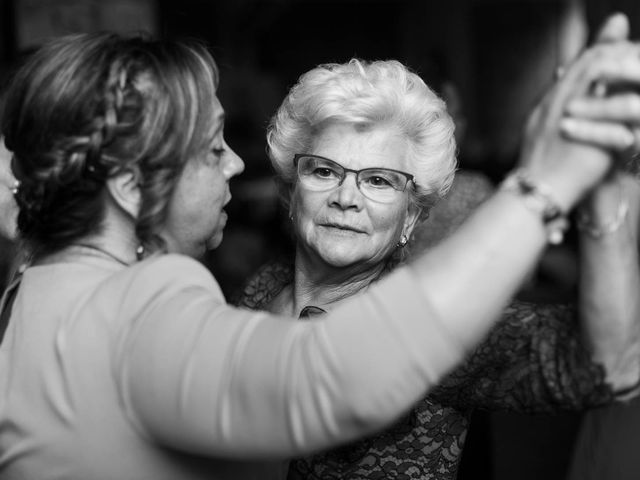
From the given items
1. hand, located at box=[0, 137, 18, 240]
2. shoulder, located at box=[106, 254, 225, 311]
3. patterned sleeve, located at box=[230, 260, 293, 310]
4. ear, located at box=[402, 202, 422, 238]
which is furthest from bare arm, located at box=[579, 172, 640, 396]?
hand, located at box=[0, 137, 18, 240]

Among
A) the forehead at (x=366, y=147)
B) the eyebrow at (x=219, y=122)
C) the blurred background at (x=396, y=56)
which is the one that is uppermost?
the eyebrow at (x=219, y=122)

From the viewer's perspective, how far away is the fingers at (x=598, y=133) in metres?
1.07

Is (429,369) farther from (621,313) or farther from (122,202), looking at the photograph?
(122,202)

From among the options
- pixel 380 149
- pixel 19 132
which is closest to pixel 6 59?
pixel 380 149

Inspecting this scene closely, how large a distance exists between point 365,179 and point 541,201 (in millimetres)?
990

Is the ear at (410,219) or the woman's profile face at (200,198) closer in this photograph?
the woman's profile face at (200,198)

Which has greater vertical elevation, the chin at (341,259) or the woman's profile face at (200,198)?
the woman's profile face at (200,198)

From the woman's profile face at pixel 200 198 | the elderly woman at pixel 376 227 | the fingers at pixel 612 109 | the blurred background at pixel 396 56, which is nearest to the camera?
the fingers at pixel 612 109

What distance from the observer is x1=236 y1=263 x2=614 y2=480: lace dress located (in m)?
1.40

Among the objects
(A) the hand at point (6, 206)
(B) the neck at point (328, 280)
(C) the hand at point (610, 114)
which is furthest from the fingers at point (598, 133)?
(A) the hand at point (6, 206)

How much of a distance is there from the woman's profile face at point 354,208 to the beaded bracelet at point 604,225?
2.70 ft

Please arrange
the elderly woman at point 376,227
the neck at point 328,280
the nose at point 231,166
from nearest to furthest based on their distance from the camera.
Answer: the nose at point 231,166 → the elderly woman at point 376,227 → the neck at point 328,280

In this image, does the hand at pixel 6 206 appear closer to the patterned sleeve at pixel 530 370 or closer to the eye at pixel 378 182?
the eye at pixel 378 182

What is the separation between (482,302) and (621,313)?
37 cm
